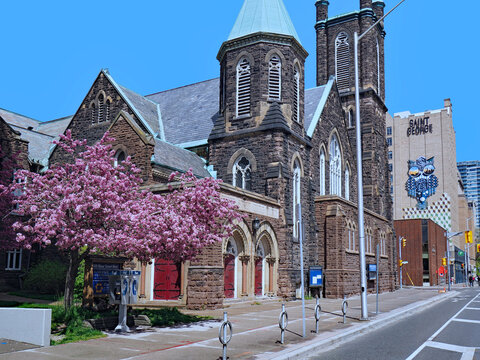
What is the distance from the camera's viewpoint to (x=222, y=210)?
1459cm

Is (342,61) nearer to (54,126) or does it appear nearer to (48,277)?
(54,126)

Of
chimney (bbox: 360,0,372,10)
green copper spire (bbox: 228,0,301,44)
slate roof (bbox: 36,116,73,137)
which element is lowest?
slate roof (bbox: 36,116,73,137)

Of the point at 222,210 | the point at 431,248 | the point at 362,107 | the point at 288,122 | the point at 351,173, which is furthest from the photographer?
the point at 431,248

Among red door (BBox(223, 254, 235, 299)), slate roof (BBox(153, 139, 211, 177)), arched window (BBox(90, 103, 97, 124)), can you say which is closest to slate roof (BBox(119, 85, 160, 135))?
arched window (BBox(90, 103, 97, 124))

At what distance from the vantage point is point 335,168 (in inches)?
1383

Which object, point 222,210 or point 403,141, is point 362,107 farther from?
point 403,141

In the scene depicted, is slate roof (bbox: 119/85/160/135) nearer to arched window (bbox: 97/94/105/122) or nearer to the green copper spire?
arched window (bbox: 97/94/105/122)

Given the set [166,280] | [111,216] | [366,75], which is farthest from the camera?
[366,75]

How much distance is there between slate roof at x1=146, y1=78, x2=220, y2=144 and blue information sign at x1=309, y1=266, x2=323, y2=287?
10025 millimetres

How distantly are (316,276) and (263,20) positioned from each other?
1430 cm

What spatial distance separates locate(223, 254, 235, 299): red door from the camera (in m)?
21.9

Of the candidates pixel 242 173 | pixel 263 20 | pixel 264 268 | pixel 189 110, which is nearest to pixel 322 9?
pixel 189 110

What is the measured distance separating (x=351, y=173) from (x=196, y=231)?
1040 inches

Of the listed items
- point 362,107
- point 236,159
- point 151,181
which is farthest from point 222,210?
point 362,107
